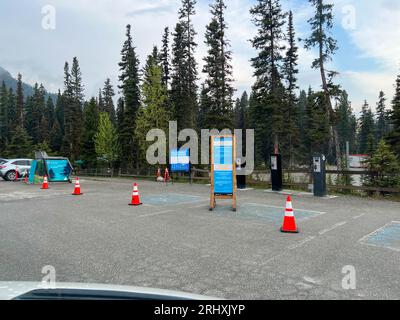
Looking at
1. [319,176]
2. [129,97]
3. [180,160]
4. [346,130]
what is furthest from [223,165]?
[346,130]

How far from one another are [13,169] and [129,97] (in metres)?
18.3

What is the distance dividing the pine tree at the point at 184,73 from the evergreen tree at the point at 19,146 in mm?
39728

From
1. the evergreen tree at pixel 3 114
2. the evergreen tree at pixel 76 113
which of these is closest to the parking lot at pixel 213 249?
the evergreen tree at pixel 76 113

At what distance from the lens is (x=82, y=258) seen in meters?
5.46

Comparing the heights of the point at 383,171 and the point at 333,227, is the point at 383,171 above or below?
above

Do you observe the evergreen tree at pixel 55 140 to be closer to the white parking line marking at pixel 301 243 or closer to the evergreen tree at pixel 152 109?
the evergreen tree at pixel 152 109

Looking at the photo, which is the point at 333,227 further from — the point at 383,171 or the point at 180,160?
the point at 180,160

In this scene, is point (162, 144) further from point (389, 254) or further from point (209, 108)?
point (389, 254)

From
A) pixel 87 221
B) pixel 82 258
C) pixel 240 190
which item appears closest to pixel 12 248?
pixel 82 258

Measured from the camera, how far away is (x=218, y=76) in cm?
2833

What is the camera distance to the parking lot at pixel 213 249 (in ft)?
14.2

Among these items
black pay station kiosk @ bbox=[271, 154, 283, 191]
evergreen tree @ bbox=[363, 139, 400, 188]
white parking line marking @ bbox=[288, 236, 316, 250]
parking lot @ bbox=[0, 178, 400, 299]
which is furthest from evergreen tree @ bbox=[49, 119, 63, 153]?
white parking line marking @ bbox=[288, 236, 316, 250]

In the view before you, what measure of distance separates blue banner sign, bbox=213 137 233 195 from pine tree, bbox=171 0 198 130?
23.2m

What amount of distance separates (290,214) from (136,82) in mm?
36275
